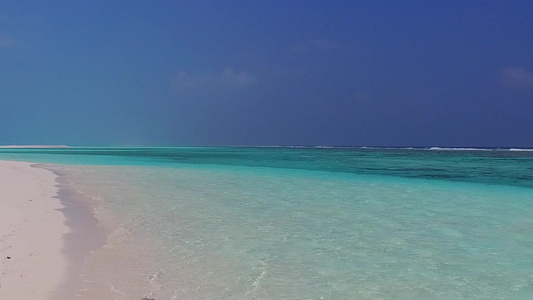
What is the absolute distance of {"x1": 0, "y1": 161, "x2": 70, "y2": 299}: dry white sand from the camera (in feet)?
13.1

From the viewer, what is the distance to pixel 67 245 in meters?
5.81

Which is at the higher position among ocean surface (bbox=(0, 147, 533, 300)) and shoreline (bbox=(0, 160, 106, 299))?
shoreline (bbox=(0, 160, 106, 299))

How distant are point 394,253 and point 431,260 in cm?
46

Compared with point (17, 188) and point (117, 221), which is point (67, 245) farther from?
point (17, 188)

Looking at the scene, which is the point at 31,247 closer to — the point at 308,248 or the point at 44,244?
the point at 44,244

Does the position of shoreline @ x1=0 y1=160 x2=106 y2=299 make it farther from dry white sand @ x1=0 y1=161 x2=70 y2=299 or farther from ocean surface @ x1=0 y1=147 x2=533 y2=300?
ocean surface @ x1=0 y1=147 x2=533 y2=300

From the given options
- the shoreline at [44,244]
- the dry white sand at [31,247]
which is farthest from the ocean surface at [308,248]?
the dry white sand at [31,247]

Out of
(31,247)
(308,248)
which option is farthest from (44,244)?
(308,248)

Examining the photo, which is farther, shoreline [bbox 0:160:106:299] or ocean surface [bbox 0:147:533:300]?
ocean surface [bbox 0:147:533:300]

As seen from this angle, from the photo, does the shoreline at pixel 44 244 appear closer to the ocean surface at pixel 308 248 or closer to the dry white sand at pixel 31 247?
the dry white sand at pixel 31 247

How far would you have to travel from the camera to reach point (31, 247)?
5.46 m

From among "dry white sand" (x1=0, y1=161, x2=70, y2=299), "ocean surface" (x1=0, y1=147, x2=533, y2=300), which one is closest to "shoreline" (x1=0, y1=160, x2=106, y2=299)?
"dry white sand" (x1=0, y1=161, x2=70, y2=299)

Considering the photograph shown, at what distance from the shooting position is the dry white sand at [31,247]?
157 inches

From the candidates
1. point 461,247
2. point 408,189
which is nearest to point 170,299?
point 461,247
